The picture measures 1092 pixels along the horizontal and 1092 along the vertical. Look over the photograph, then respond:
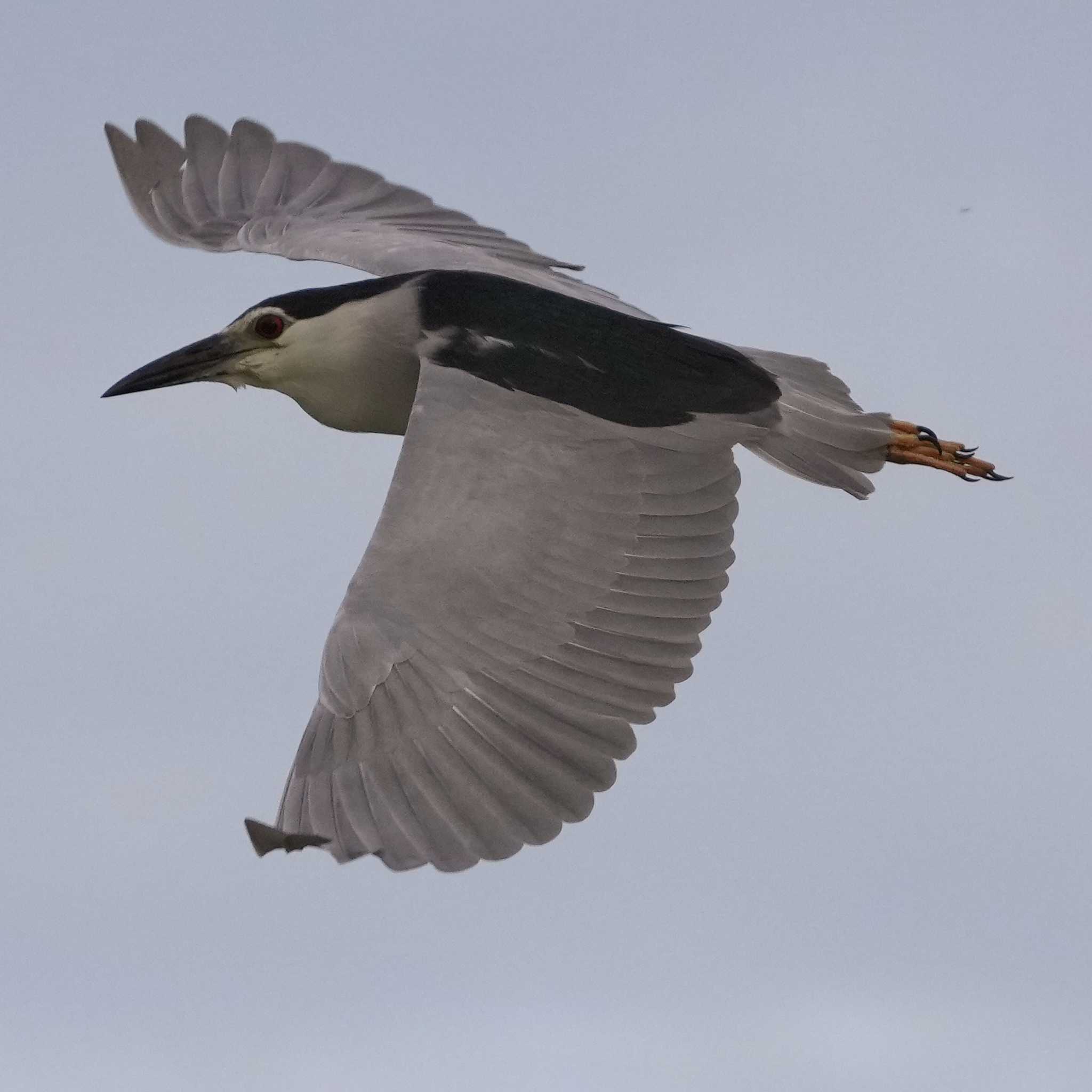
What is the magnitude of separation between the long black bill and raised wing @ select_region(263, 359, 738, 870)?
4.26ft

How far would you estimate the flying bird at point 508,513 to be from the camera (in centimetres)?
Answer: 523

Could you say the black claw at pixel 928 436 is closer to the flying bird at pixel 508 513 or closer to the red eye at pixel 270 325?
the flying bird at pixel 508 513

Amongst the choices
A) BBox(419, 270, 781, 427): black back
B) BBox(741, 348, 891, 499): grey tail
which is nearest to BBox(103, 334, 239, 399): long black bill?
BBox(419, 270, 781, 427): black back

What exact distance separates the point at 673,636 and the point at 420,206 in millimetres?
3267

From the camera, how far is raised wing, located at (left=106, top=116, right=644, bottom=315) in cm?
764

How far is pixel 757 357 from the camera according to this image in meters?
6.72

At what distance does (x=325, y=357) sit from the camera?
6848 millimetres

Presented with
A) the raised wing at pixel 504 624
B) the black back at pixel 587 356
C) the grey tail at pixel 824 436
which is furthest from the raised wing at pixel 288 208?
the raised wing at pixel 504 624

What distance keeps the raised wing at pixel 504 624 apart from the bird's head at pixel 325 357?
23.1 inches

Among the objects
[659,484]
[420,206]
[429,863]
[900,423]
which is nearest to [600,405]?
[659,484]

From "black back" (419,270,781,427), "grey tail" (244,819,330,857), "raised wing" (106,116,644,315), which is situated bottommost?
"grey tail" (244,819,330,857)

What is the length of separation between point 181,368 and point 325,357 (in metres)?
0.61

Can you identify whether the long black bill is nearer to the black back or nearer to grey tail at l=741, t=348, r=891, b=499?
the black back

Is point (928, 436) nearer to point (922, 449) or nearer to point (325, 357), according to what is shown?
point (922, 449)
